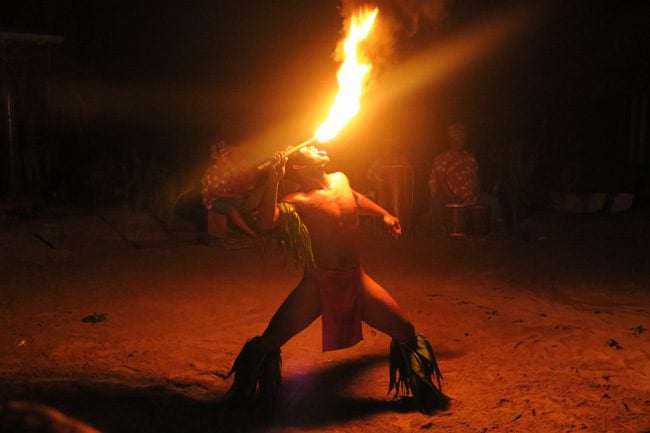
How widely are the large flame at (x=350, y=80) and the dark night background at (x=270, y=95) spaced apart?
311 inches

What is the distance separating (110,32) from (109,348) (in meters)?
10.9

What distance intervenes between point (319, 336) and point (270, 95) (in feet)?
28.7

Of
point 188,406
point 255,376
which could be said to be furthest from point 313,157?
point 188,406

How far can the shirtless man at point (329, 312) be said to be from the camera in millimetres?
3994

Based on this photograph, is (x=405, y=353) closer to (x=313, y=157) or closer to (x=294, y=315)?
(x=294, y=315)

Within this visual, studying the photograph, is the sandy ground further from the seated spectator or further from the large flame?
the large flame

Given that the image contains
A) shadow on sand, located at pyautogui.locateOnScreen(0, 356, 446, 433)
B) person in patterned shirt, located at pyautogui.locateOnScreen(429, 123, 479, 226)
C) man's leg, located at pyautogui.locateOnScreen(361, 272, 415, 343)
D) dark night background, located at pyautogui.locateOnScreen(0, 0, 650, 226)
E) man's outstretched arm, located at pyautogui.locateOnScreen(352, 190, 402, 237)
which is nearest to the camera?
shadow on sand, located at pyautogui.locateOnScreen(0, 356, 446, 433)

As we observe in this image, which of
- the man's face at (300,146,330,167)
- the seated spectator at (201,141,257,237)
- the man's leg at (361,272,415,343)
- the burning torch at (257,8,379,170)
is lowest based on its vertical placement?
the man's leg at (361,272,415,343)

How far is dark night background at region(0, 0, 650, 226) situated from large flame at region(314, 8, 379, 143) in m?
7.89

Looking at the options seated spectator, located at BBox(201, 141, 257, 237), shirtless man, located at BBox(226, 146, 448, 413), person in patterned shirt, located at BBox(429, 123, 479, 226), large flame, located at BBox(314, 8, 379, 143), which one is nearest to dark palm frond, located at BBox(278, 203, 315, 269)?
shirtless man, located at BBox(226, 146, 448, 413)

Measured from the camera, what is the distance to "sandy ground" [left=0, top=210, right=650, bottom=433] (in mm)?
3982

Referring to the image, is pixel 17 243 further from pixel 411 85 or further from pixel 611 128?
pixel 611 128

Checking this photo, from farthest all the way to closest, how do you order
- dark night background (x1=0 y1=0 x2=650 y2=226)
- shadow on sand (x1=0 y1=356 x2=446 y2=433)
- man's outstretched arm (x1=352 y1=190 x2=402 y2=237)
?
1. dark night background (x1=0 y1=0 x2=650 y2=226)
2. man's outstretched arm (x1=352 y1=190 x2=402 y2=237)
3. shadow on sand (x1=0 y1=356 x2=446 y2=433)

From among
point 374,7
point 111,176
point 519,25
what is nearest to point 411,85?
point 519,25
